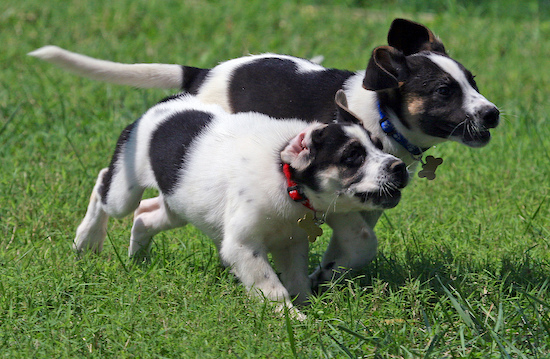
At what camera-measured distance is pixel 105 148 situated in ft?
19.4

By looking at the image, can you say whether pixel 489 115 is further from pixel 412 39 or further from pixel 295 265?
pixel 295 265

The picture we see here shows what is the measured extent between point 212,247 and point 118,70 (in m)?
1.16

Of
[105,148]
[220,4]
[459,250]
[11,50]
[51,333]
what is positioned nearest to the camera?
[51,333]

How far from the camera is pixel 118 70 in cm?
454

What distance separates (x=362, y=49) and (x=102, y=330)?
5.94 metres

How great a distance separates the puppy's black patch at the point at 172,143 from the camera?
402 centimetres

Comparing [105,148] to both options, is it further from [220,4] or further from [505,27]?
[505,27]

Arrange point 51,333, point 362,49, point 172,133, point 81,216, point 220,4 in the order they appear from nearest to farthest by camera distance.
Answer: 1. point 51,333
2. point 172,133
3. point 81,216
4. point 362,49
5. point 220,4

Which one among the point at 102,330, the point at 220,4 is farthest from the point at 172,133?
the point at 220,4

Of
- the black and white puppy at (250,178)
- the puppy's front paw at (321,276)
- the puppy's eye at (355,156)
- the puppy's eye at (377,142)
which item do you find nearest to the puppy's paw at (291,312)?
the black and white puppy at (250,178)

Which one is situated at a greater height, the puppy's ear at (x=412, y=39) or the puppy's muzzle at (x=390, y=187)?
the puppy's ear at (x=412, y=39)

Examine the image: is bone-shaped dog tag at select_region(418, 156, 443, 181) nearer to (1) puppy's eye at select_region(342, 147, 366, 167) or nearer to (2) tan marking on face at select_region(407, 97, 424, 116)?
(2) tan marking on face at select_region(407, 97, 424, 116)

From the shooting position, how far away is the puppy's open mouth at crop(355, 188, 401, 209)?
11.5 ft

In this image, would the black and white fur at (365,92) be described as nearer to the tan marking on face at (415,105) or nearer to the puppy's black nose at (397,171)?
the tan marking on face at (415,105)
